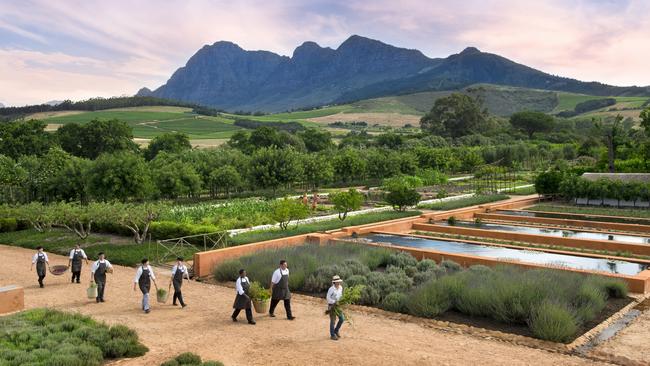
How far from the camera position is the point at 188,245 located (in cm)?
2141

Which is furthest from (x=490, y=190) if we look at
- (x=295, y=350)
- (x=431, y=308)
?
(x=295, y=350)

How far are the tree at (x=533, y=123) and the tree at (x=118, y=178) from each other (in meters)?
95.1

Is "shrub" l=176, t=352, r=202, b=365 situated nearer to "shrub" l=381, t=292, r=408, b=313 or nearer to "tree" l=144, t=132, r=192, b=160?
→ "shrub" l=381, t=292, r=408, b=313

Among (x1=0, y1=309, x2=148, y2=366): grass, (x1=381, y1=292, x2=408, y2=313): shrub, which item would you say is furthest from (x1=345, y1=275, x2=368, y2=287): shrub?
(x1=0, y1=309, x2=148, y2=366): grass

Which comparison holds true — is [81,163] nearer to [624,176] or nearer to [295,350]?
[295,350]

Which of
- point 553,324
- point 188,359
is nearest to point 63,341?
point 188,359

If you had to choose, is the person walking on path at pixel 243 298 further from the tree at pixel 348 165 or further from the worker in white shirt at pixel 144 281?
the tree at pixel 348 165

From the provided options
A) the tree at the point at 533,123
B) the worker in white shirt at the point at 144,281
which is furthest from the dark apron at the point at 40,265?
the tree at the point at 533,123

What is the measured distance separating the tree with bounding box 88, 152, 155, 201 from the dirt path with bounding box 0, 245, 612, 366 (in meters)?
14.9

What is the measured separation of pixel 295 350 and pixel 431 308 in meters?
3.61

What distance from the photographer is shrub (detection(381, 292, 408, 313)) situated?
12.6 metres

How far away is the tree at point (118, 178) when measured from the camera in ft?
94.8

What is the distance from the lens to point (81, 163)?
35719 millimetres

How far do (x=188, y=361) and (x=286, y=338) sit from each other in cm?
230
